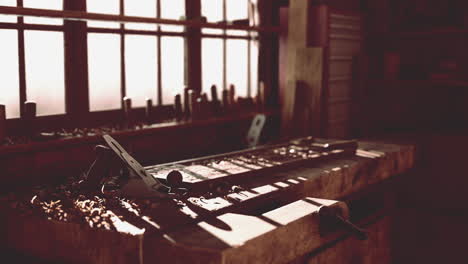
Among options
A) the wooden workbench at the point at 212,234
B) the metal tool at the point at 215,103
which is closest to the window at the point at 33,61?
the wooden workbench at the point at 212,234

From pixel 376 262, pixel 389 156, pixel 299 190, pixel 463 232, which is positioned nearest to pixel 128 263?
pixel 299 190

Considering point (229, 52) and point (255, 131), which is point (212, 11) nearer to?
point (229, 52)

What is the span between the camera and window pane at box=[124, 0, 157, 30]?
3535 millimetres

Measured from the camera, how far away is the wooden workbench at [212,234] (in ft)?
6.42

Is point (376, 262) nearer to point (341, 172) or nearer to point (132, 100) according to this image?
point (341, 172)

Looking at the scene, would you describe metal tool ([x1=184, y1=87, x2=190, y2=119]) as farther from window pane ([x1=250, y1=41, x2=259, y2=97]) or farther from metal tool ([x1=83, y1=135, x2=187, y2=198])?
metal tool ([x1=83, y1=135, x2=187, y2=198])

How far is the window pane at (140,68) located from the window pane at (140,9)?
0.22 feet

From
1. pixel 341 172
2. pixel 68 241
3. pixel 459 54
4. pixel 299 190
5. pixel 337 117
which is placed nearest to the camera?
pixel 68 241

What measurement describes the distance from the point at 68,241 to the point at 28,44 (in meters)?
1.29

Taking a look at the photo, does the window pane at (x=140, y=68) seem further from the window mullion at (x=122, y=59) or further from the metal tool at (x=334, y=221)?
the metal tool at (x=334, y=221)

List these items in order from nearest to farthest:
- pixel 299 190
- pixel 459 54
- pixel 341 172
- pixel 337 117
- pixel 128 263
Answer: pixel 128 263 → pixel 299 190 → pixel 341 172 → pixel 337 117 → pixel 459 54

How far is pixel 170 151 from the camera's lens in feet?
12.4

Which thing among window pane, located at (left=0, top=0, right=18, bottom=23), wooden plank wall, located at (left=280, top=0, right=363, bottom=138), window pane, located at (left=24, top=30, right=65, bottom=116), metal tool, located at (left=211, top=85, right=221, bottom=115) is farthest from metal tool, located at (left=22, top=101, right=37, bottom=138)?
wooden plank wall, located at (left=280, top=0, right=363, bottom=138)

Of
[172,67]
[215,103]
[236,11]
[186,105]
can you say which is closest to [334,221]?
[186,105]
